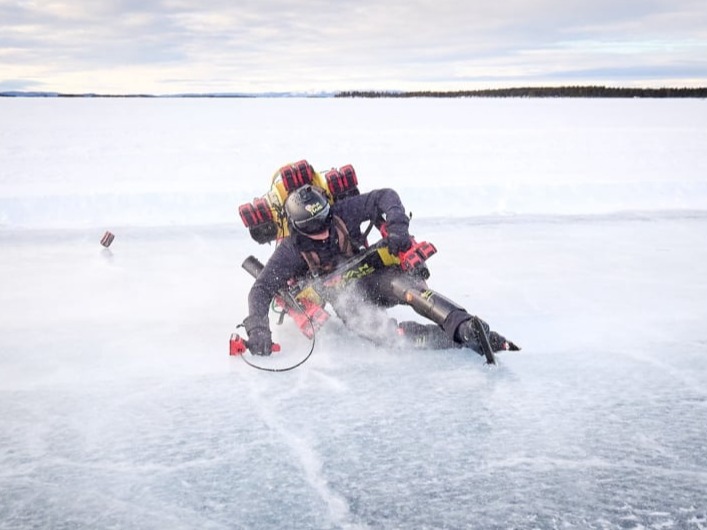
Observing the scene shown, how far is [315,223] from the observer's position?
4.36m

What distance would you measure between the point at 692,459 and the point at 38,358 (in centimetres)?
355

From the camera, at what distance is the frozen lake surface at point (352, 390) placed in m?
2.53

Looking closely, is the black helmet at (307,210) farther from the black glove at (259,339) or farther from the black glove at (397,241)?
the black glove at (259,339)

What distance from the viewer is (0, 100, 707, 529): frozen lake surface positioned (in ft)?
8.29

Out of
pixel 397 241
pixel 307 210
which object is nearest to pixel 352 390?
pixel 397 241

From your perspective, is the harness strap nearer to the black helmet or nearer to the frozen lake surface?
the black helmet

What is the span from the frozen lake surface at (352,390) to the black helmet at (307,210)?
0.77m

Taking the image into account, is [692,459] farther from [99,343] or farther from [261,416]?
[99,343]

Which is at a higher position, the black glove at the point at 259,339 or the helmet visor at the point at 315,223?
the helmet visor at the point at 315,223

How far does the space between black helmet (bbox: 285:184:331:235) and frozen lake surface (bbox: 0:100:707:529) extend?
0.77 metres

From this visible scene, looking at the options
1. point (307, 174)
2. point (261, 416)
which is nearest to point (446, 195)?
point (307, 174)

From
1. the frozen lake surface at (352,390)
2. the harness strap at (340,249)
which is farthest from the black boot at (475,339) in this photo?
the harness strap at (340,249)

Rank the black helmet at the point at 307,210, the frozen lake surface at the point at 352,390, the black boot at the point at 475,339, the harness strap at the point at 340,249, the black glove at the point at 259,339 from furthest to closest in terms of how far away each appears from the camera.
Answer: the harness strap at the point at 340,249 < the black helmet at the point at 307,210 < the black glove at the point at 259,339 < the black boot at the point at 475,339 < the frozen lake surface at the point at 352,390

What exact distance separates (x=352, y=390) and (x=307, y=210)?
4.10 feet
